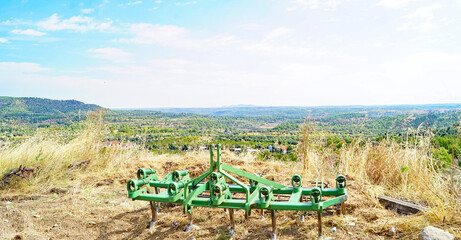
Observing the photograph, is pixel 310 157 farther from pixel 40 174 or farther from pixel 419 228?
pixel 40 174

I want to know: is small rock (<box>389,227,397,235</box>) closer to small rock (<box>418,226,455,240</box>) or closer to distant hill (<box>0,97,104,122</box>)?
small rock (<box>418,226,455,240</box>)

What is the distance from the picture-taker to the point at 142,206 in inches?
178

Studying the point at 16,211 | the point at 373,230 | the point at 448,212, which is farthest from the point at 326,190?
the point at 16,211

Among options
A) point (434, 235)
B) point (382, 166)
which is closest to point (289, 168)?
point (382, 166)

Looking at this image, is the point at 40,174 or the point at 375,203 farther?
the point at 40,174

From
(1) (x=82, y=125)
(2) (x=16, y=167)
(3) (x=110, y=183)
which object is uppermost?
(1) (x=82, y=125)

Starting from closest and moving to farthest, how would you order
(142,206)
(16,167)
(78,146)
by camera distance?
1. (142,206)
2. (16,167)
3. (78,146)

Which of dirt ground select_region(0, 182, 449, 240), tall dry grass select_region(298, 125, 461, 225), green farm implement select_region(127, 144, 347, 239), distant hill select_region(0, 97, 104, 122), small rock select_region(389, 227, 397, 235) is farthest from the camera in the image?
distant hill select_region(0, 97, 104, 122)

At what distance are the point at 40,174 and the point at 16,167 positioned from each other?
473 millimetres

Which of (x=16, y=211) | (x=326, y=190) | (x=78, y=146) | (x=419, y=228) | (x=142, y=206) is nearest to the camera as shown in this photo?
(x=419, y=228)

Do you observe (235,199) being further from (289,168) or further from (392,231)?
(289,168)

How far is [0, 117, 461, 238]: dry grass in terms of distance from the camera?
15.0 feet

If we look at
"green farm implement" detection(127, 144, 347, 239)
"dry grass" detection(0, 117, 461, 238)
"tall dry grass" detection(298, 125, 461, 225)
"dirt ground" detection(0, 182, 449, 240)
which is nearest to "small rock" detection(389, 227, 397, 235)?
"dirt ground" detection(0, 182, 449, 240)

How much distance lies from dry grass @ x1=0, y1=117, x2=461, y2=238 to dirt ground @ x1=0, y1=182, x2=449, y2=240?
0.40 ft
